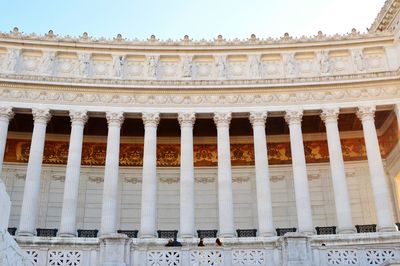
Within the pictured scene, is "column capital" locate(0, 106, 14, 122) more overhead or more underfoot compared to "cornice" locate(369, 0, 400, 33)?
more underfoot

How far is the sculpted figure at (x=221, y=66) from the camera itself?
36938mm

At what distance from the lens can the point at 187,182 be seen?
109ft

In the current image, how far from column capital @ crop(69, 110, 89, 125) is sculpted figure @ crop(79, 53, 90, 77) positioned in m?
2.79

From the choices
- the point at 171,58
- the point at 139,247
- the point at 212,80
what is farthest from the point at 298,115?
the point at 139,247

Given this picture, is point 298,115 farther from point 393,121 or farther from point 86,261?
point 86,261

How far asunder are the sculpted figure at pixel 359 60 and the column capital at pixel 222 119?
9.46 metres

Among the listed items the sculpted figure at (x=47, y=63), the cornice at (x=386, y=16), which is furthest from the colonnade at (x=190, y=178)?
the cornice at (x=386, y=16)

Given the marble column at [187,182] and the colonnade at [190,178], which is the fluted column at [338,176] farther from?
the marble column at [187,182]

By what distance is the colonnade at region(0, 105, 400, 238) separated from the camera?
31969mm

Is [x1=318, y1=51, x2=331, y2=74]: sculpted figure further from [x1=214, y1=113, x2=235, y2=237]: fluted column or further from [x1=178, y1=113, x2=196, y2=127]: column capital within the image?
[x1=178, y1=113, x2=196, y2=127]: column capital

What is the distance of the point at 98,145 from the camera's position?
131ft

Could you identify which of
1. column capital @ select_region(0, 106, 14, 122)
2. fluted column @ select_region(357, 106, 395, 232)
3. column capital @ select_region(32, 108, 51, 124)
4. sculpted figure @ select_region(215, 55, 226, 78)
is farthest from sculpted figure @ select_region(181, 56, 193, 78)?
fluted column @ select_region(357, 106, 395, 232)

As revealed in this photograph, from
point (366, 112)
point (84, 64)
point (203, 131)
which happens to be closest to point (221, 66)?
point (203, 131)

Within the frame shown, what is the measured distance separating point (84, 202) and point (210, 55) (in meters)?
13.6
